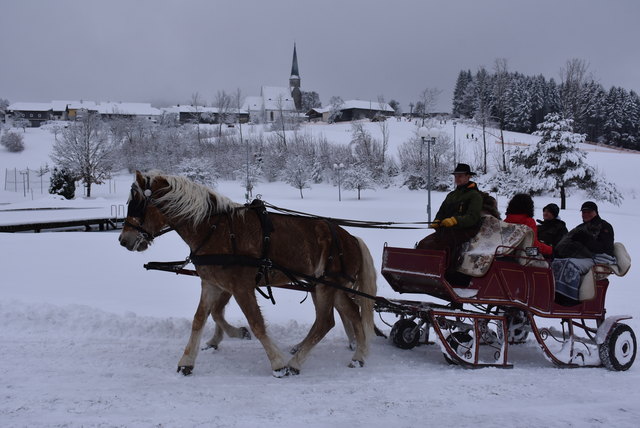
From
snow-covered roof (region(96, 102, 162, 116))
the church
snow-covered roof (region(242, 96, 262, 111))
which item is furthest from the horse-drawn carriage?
snow-covered roof (region(96, 102, 162, 116))

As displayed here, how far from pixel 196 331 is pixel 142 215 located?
128 centimetres

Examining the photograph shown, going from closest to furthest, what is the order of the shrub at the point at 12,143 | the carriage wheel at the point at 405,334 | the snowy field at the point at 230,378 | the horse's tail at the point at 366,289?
the snowy field at the point at 230,378 < the horse's tail at the point at 366,289 < the carriage wheel at the point at 405,334 < the shrub at the point at 12,143

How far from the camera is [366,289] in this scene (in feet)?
19.2

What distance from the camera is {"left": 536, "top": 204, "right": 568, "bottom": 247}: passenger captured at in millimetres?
6930

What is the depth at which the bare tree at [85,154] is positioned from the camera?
4403cm

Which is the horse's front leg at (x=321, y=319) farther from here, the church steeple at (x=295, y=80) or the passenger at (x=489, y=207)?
the church steeple at (x=295, y=80)

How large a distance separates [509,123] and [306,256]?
73816 mm

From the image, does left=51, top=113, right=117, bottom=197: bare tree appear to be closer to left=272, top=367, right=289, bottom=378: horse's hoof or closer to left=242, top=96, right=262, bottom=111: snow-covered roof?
left=272, top=367, right=289, bottom=378: horse's hoof

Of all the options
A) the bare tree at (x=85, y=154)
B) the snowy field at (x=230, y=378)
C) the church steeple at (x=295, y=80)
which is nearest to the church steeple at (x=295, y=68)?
the church steeple at (x=295, y=80)

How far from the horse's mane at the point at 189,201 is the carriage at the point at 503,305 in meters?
2.12

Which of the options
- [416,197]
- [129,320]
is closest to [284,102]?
[416,197]

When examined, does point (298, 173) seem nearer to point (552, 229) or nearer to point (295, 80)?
point (552, 229)

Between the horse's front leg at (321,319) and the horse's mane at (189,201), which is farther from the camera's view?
the horse's front leg at (321,319)

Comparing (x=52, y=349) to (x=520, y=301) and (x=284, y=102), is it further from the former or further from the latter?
(x=284, y=102)
